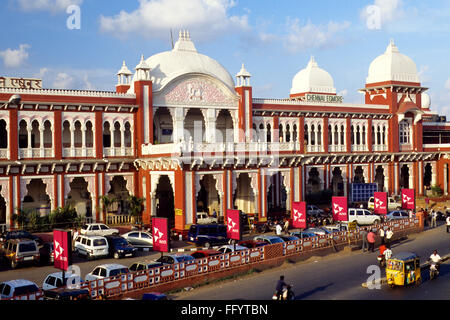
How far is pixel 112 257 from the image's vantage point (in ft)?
93.2

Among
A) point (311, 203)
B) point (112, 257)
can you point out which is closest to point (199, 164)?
point (112, 257)

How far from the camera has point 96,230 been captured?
32.2m

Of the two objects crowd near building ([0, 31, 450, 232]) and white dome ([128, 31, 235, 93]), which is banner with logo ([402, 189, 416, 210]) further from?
white dome ([128, 31, 235, 93])

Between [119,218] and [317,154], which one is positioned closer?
[119,218]

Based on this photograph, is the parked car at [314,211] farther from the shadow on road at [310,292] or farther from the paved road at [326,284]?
the shadow on road at [310,292]

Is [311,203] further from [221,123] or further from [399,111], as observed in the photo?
[399,111]

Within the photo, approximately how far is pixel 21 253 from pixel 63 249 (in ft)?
25.7

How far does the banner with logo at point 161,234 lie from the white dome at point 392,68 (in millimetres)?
35487

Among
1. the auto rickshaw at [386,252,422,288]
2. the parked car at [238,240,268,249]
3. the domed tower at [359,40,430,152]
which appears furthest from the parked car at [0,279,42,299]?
the domed tower at [359,40,430,152]

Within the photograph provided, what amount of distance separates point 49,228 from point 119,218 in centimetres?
489

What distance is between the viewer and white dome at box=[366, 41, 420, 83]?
5266 cm

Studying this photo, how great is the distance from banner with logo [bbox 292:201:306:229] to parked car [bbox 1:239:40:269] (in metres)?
13.3

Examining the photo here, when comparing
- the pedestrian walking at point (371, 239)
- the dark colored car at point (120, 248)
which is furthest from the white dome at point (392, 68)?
the dark colored car at point (120, 248)
